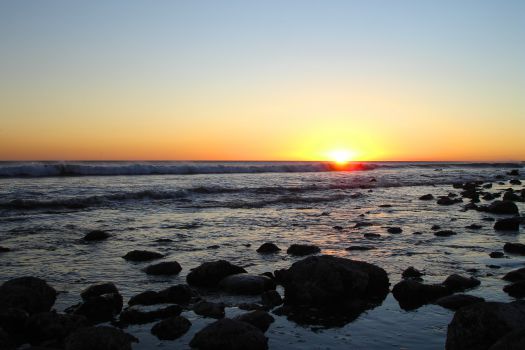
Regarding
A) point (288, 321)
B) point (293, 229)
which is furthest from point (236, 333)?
point (293, 229)

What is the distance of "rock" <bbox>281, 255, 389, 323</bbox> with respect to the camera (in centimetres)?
817

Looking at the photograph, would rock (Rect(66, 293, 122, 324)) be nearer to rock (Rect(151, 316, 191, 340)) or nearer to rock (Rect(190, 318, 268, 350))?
rock (Rect(151, 316, 191, 340))

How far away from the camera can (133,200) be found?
27.5 metres

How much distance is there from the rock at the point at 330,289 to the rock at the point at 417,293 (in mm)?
358

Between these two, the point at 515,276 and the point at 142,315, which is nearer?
the point at 142,315

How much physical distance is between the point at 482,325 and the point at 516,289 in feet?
11.6

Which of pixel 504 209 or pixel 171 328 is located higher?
pixel 504 209

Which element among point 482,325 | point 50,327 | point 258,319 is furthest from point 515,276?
point 50,327

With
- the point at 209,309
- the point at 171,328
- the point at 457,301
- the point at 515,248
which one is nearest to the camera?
the point at 171,328

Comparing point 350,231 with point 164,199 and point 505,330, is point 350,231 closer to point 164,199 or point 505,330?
point 505,330

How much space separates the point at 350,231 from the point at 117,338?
12156mm

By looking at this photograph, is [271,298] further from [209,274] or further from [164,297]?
[164,297]

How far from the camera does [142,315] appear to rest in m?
7.50

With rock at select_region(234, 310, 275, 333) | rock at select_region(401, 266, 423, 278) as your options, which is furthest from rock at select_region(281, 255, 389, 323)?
rock at select_region(401, 266, 423, 278)
